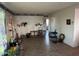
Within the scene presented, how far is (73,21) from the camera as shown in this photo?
6.52 metres

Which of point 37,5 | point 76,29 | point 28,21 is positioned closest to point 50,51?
point 76,29

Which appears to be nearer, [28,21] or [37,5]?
[37,5]

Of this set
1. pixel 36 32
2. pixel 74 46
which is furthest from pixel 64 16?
pixel 36 32

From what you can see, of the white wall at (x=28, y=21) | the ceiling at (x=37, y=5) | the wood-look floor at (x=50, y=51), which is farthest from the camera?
the white wall at (x=28, y=21)

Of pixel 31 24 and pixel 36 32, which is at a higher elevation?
pixel 31 24

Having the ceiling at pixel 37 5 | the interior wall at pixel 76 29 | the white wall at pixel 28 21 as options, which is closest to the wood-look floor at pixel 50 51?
the interior wall at pixel 76 29

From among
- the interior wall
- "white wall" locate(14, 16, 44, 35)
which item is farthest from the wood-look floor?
"white wall" locate(14, 16, 44, 35)

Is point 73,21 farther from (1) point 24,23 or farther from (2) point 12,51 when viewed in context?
(1) point 24,23

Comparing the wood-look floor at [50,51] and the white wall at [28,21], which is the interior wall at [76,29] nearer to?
the wood-look floor at [50,51]

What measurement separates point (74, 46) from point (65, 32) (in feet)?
4.34

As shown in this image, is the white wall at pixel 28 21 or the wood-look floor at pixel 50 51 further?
the white wall at pixel 28 21

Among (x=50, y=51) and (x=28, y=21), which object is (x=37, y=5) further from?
(x=28, y=21)

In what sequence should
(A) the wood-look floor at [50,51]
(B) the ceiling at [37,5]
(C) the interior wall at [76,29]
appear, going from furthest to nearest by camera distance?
1. (C) the interior wall at [76,29]
2. (B) the ceiling at [37,5]
3. (A) the wood-look floor at [50,51]

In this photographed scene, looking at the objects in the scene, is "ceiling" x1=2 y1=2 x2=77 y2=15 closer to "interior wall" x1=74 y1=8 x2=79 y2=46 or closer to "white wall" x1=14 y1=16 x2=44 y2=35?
"interior wall" x1=74 y1=8 x2=79 y2=46
